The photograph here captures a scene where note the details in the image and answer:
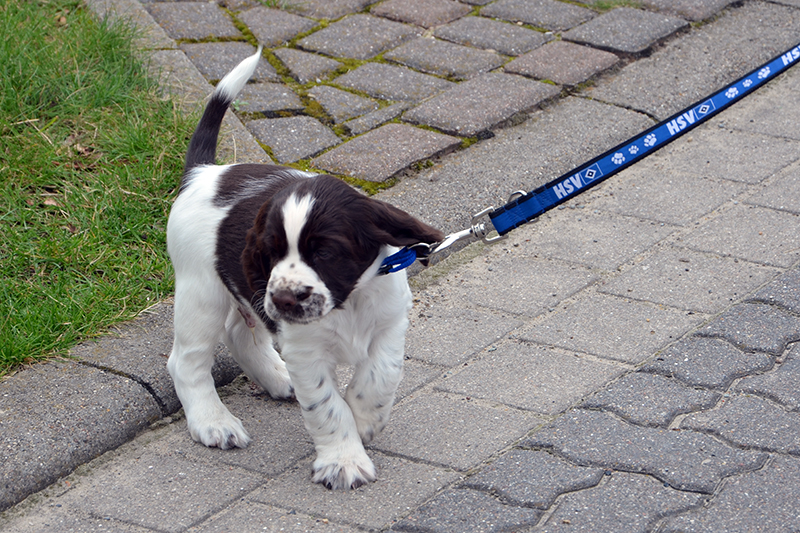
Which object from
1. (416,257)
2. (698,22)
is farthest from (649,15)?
(416,257)

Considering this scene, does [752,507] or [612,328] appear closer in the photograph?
[752,507]

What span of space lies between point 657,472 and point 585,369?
0.58 m

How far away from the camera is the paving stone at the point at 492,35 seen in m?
5.23

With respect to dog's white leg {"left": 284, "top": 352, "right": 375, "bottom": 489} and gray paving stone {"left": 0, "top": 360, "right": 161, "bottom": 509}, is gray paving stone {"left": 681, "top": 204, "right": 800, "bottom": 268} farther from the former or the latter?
gray paving stone {"left": 0, "top": 360, "right": 161, "bottom": 509}

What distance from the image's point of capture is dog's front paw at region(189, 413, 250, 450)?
9.11ft

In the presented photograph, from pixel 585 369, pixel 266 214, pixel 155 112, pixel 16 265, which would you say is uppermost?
pixel 266 214

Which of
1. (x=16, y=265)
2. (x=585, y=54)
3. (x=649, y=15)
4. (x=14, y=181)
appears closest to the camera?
(x=16, y=265)

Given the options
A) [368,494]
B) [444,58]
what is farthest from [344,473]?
[444,58]

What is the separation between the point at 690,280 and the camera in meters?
3.52

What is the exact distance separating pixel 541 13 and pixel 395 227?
11.7 ft

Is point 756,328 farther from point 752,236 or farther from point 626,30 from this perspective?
point 626,30

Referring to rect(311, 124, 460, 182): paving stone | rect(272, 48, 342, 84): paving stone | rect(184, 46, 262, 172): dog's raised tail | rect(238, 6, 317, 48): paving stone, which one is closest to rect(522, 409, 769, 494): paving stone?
rect(184, 46, 262, 172): dog's raised tail

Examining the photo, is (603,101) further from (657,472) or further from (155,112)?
(657,472)

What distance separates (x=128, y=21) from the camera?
4.85m
